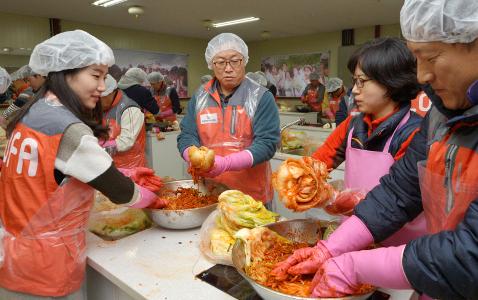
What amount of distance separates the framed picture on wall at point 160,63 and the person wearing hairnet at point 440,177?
9136 mm

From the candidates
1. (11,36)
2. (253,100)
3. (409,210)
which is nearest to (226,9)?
(11,36)

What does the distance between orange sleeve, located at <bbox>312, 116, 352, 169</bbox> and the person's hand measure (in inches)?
30.8

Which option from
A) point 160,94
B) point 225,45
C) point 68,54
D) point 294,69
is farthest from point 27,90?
point 294,69

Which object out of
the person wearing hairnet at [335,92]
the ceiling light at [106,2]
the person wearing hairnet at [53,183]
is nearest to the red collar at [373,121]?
the person wearing hairnet at [53,183]

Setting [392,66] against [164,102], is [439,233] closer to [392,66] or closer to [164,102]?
[392,66]

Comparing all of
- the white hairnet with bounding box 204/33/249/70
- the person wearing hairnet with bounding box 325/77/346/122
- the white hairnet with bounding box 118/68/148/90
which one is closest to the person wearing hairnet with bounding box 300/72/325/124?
the person wearing hairnet with bounding box 325/77/346/122

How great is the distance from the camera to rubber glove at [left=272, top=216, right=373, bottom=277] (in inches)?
45.1

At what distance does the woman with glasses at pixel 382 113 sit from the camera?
4.65ft

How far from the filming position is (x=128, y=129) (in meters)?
3.27

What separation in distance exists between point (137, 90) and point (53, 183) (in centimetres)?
408

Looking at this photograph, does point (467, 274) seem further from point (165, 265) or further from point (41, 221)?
point (41, 221)

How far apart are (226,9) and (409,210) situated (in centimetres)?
702

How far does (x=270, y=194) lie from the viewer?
2.52m

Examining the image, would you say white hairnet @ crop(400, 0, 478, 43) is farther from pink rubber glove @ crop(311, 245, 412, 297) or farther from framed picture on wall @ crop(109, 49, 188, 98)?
framed picture on wall @ crop(109, 49, 188, 98)
